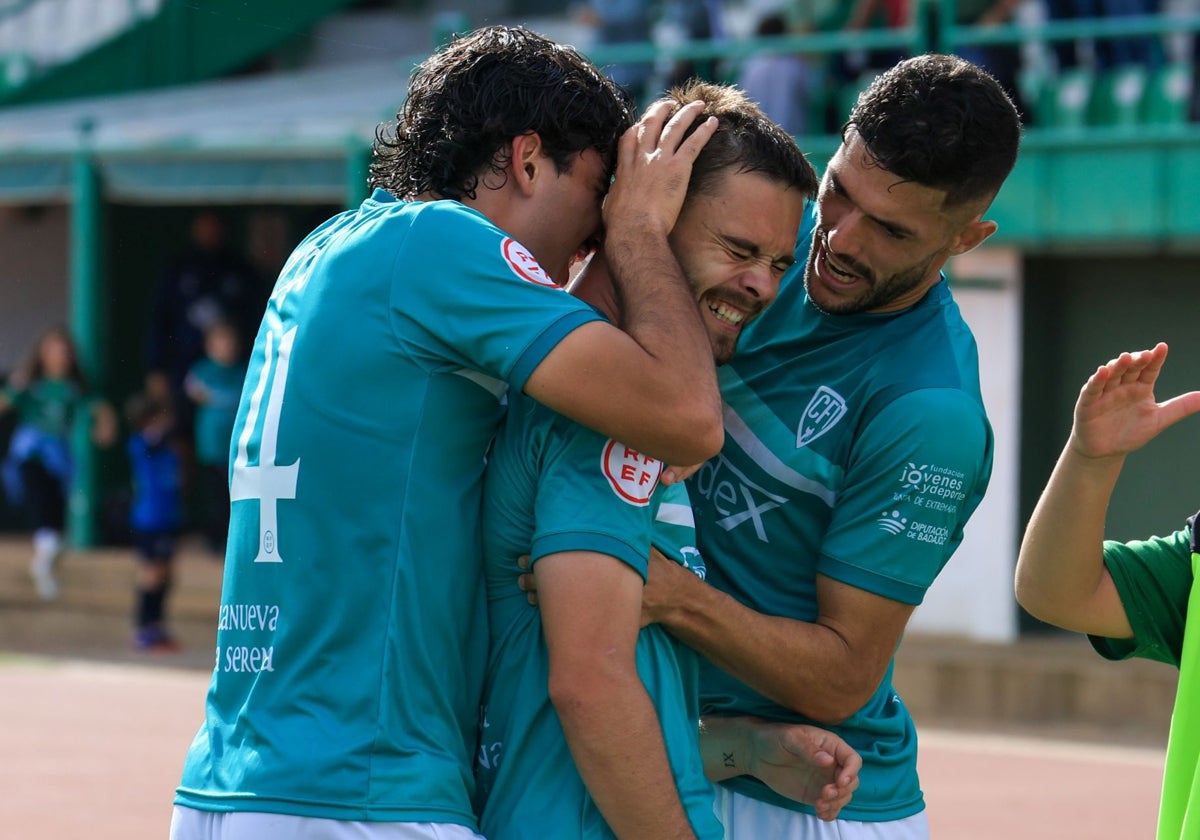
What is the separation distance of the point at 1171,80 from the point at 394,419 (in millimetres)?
9449

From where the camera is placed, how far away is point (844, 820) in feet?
10.1

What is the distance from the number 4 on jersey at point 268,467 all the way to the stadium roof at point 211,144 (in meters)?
10.2

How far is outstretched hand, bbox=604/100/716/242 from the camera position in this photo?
261cm

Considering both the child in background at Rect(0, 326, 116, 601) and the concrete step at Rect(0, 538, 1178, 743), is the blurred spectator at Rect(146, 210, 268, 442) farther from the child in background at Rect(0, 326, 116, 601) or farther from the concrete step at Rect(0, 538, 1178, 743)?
the concrete step at Rect(0, 538, 1178, 743)

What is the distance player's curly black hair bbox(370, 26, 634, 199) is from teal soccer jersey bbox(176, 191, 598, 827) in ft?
0.46

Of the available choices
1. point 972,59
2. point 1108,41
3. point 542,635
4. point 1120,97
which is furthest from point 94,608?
point 542,635

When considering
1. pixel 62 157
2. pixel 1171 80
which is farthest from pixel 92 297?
pixel 1171 80

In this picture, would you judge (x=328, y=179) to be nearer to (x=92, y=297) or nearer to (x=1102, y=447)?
(x=92, y=297)

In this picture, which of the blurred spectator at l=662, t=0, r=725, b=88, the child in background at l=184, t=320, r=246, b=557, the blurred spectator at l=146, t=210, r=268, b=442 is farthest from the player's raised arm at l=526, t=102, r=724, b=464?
the blurred spectator at l=146, t=210, r=268, b=442

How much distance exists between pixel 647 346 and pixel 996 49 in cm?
923

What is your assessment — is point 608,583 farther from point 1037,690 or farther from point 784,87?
point 784,87

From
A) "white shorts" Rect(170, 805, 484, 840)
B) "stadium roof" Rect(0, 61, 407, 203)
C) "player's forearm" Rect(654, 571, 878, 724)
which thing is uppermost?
"player's forearm" Rect(654, 571, 878, 724)

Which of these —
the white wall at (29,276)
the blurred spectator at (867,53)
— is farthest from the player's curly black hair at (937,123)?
the white wall at (29,276)

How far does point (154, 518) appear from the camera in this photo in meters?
12.0
